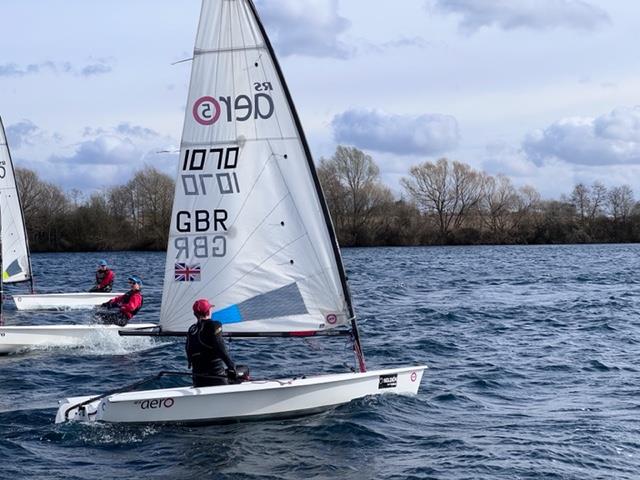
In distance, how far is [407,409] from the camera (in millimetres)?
12383

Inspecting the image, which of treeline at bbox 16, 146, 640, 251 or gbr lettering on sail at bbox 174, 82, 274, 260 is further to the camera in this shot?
treeline at bbox 16, 146, 640, 251

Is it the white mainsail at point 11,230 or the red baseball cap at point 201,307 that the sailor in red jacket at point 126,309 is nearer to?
the red baseball cap at point 201,307

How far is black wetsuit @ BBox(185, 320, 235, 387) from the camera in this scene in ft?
35.9

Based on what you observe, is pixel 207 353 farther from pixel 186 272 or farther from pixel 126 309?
pixel 126 309

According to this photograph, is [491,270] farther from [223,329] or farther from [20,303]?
[223,329]

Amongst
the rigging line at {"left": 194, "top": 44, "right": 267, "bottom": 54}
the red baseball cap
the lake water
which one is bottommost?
the lake water

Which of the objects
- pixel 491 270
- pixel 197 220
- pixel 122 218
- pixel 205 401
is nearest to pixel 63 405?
pixel 205 401

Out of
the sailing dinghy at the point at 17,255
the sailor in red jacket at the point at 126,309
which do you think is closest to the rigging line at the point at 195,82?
the sailor in red jacket at the point at 126,309

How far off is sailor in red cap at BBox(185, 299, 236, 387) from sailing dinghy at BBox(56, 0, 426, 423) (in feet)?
1.77

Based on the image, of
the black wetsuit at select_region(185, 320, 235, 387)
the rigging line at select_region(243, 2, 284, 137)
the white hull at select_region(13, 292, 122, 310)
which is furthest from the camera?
the white hull at select_region(13, 292, 122, 310)

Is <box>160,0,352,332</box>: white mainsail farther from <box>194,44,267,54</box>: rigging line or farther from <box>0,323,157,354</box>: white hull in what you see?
<box>0,323,157,354</box>: white hull

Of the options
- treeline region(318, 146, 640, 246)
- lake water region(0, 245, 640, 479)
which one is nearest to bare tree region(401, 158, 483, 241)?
treeline region(318, 146, 640, 246)

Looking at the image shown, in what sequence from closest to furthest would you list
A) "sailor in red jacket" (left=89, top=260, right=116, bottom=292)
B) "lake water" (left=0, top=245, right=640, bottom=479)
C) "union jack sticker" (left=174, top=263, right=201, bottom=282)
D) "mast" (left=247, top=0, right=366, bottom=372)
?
"lake water" (left=0, top=245, right=640, bottom=479), "mast" (left=247, top=0, right=366, bottom=372), "union jack sticker" (left=174, top=263, right=201, bottom=282), "sailor in red jacket" (left=89, top=260, right=116, bottom=292)

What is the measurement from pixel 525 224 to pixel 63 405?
70.9 metres
